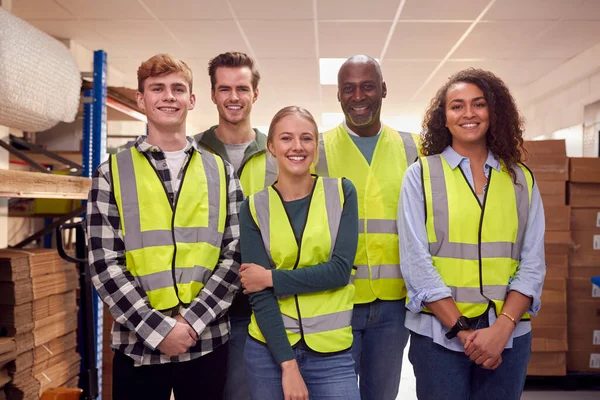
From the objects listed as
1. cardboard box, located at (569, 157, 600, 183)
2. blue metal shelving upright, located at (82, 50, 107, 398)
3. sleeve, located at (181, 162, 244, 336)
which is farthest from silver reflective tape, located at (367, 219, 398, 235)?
cardboard box, located at (569, 157, 600, 183)

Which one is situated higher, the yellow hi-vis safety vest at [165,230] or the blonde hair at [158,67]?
the blonde hair at [158,67]

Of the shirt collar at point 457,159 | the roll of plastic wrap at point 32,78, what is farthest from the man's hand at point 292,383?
the roll of plastic wrap at point 32,78

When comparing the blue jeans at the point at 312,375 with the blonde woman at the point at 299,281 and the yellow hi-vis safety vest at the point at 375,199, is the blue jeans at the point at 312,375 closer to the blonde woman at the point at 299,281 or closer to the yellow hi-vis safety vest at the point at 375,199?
the blonde woman at the point at 299,281

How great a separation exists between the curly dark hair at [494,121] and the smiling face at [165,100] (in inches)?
36.8

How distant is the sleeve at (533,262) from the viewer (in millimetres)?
1725

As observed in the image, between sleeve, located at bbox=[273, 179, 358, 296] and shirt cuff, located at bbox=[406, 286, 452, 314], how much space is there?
24 centimetres

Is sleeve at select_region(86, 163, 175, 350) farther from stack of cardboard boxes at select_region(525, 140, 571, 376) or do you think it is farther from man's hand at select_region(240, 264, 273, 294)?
stack of cardboard boxes at select_region(525, 140, 571, 376)

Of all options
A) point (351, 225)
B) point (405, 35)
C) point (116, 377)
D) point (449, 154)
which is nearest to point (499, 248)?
point (449, 154)

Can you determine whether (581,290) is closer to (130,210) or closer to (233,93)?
(233,93)

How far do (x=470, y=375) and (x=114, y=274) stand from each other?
121 cm

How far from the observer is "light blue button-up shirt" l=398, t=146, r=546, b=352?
1721 millimetres

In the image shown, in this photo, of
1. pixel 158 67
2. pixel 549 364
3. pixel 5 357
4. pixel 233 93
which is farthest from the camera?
pixel 549 364

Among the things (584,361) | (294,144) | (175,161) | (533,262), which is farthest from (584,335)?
(175,161)

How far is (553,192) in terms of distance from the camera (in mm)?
4031
